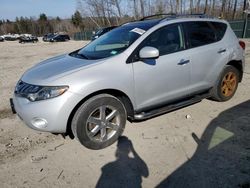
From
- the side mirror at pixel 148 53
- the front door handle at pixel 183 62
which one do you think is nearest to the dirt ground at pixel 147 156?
the front door handle at pixel 183 62

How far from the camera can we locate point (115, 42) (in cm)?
390

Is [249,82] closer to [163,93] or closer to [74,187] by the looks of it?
[163,93]

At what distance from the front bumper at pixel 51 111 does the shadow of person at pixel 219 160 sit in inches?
55.1

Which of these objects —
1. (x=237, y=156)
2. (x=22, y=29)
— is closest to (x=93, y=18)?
(x=237, y=156)

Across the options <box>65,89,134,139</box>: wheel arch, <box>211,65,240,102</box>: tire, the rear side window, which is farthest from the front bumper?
the rear side window

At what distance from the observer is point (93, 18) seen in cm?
4853

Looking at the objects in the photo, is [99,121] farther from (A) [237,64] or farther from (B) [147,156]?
(A) [237,64]

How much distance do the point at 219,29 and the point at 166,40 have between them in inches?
54.7

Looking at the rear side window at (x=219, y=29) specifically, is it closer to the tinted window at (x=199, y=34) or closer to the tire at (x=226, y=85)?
the tinted window at (x=199, y=34)

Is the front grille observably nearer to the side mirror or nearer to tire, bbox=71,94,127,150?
tire, bbox=71,94,127,150

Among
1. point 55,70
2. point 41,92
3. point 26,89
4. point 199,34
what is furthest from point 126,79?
point 199,34

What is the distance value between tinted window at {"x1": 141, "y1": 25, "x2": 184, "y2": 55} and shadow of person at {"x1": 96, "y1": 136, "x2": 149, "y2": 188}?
159cm

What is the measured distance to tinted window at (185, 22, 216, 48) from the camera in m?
3.96

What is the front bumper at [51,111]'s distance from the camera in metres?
2.90
